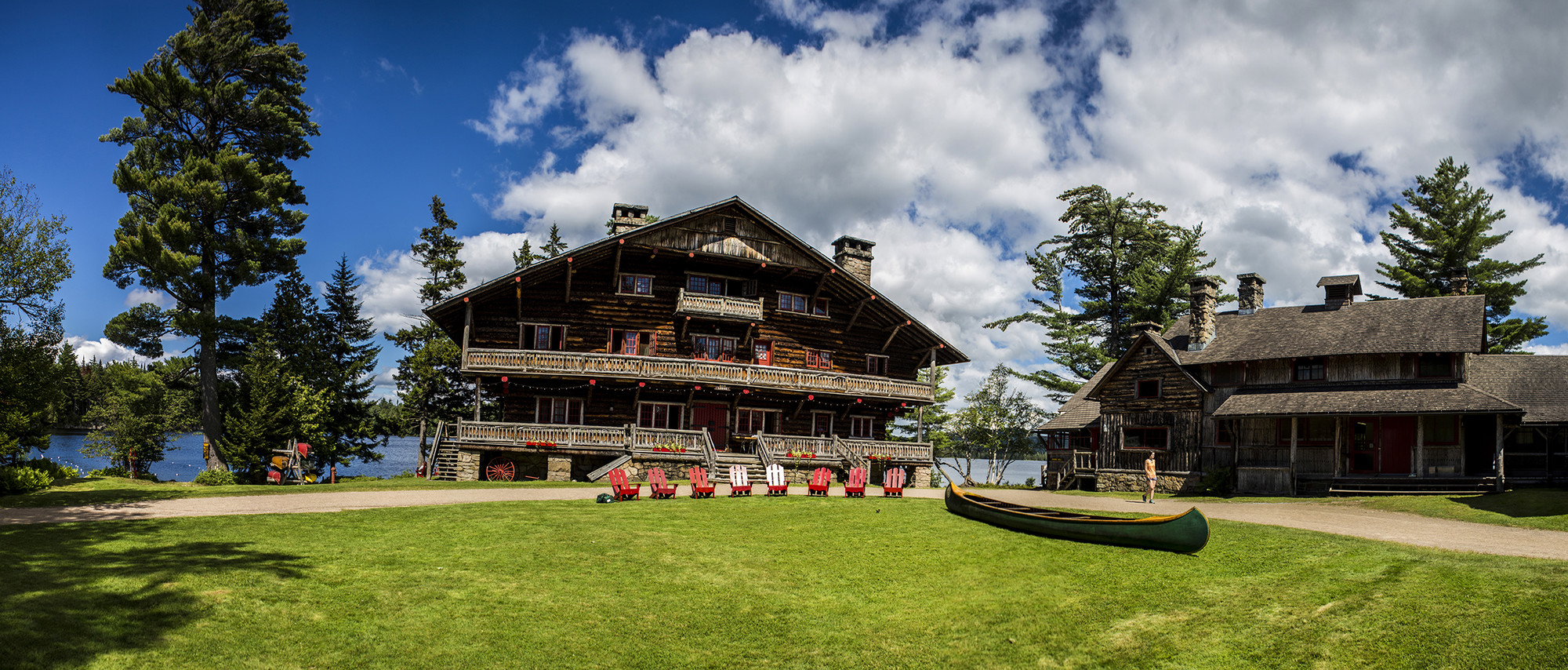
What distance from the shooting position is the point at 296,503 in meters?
18.3

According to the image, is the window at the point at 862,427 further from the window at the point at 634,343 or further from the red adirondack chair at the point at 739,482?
the red adirondack chair at the point at 739,482

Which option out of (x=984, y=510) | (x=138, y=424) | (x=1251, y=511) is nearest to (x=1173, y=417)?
(x=1251, y=511)

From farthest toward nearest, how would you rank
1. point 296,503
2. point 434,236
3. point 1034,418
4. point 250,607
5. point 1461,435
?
point 1034,418
point 434,236
point 1461,435
point 296,503
point 250,607

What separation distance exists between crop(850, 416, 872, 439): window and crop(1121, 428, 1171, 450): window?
11262mm


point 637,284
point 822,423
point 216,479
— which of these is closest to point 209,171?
point 216,479

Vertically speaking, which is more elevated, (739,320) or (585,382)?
(739,320)

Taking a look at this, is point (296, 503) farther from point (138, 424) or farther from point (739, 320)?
point (138, 424)

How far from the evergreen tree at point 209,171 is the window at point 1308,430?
4155 cm

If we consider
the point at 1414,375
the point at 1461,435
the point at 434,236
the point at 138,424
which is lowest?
the point at 138,424

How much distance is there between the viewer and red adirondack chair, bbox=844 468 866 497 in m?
22.4

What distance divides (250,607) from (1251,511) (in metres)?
22.0

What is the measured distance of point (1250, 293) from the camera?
122 feet

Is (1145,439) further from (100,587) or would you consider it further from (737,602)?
(100,587)

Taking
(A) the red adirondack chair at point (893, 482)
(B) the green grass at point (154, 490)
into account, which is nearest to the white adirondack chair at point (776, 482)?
(A) the red adirondack chair at point (893, 482)
